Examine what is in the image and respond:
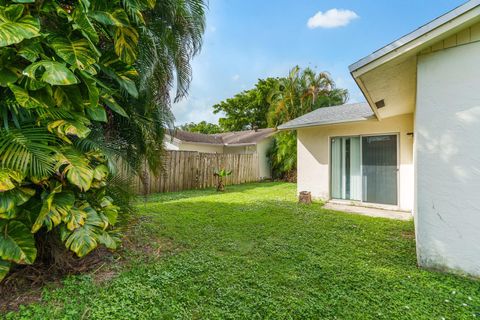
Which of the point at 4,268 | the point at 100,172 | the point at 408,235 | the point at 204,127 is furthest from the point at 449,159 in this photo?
the point at 204,127

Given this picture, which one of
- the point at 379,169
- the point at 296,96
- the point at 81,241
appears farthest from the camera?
the point at 296,96

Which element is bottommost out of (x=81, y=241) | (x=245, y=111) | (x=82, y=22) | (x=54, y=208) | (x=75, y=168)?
(x=81, y=241)

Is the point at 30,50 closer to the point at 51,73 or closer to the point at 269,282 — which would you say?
the point at 51,73

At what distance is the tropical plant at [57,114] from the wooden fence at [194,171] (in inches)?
261

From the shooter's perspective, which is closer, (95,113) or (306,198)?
(95,113)

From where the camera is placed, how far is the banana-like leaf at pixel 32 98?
7.66 ft

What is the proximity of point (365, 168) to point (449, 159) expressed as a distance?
4416 millimetres

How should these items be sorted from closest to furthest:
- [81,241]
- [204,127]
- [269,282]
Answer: [81,241]
[269,282]
[204,127]

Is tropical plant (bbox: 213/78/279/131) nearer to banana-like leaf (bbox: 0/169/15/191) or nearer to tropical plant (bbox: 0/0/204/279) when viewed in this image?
tropical plant (bbox: 0/0/204/279)

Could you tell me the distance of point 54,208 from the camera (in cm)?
266

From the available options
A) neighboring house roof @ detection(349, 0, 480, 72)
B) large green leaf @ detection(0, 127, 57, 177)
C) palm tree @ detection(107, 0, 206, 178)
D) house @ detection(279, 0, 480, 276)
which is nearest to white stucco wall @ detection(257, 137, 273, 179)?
palm tree @ detection(107, 0, 206, 178)

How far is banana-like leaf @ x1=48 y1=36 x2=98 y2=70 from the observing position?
8.36ft

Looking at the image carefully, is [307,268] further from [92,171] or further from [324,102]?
[324,102]

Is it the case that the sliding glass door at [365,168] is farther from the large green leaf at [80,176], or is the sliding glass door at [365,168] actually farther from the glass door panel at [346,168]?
the large green leaf at [80,176]
